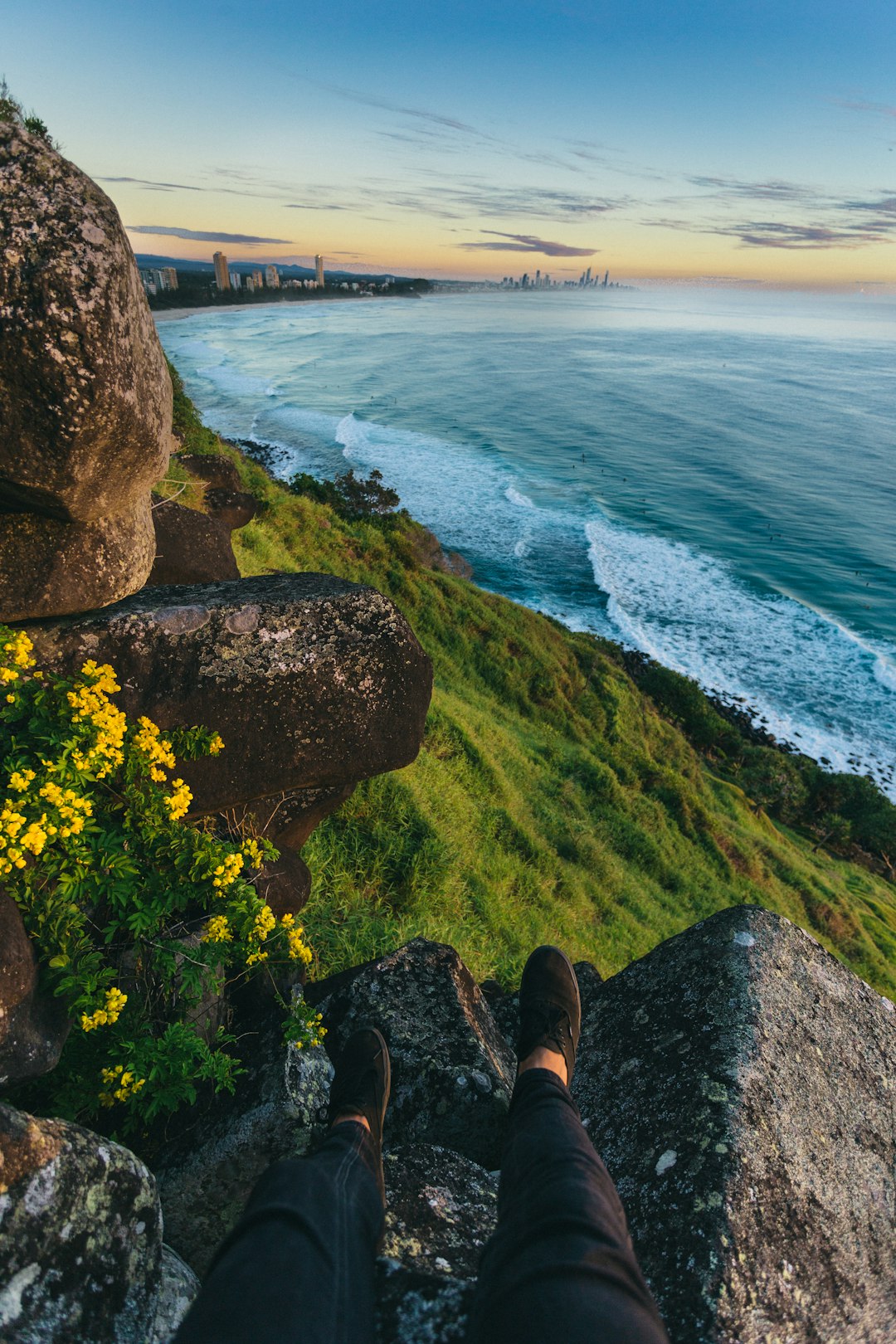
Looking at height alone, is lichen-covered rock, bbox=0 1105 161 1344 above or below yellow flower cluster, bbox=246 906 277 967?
below

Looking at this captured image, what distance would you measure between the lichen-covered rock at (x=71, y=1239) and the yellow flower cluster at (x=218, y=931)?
0.92 m

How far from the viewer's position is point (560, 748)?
15.9 metres

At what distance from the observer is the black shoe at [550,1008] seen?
3.87 meters

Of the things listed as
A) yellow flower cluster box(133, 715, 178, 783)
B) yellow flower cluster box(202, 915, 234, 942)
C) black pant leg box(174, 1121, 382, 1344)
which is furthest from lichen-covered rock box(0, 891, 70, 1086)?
black pant leg box(174, 1121, 382, 1344)

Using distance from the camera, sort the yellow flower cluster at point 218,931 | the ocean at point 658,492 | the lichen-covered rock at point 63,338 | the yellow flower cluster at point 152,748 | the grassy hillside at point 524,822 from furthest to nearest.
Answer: the ocean at point 658,492 < the grassy hillside at point 524,822 < the yellow flower cluster at point 152,748 < the yellow flower cluster at point 218,931 < the lichen-covered rock at point 63,338

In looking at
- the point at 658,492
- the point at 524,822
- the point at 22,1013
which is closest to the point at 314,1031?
the point at 22,1013

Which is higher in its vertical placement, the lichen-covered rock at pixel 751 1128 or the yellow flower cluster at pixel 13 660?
the yellow flower cluster at pixel 13 660

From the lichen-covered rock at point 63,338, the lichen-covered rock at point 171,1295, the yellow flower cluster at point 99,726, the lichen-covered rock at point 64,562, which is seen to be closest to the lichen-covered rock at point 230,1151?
the lichen-covered rock at point 171,1295

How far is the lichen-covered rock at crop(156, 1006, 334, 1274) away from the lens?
2969 millimetres

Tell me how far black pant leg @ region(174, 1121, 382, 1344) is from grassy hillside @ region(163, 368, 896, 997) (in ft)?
9.13

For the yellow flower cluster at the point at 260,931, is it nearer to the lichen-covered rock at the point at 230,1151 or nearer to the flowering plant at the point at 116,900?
the flowering plant at the point at 116,900

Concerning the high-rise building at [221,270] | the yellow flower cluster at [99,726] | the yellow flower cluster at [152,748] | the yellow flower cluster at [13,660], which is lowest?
the yellow flower cluster at [152,748]

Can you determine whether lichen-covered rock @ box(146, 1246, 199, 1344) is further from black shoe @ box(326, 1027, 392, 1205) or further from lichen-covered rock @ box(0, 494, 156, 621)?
lichen-covered rock @ box(0, 494, 156, 621)

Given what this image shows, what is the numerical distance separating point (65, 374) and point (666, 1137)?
4.68m
